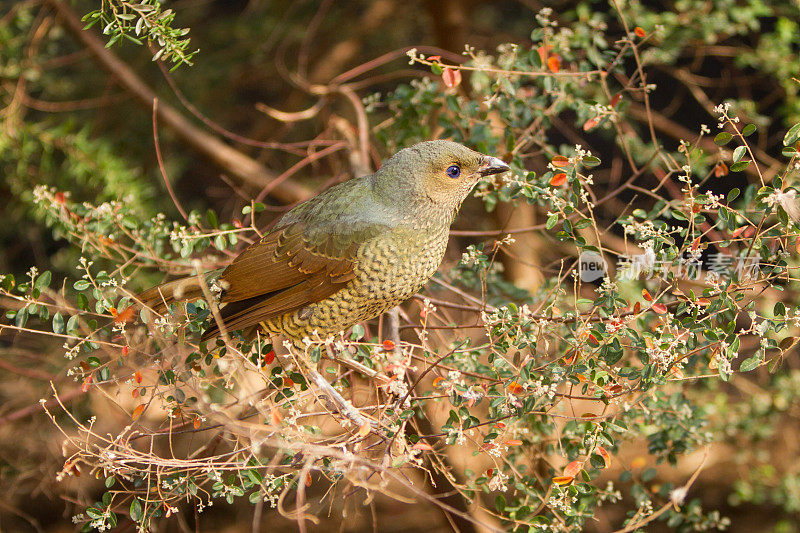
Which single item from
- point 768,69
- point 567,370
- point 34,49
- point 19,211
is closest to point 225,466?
point 567,370

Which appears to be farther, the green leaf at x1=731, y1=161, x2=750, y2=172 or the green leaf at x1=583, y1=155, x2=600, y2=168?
the green leaf at x1=583, y1=155, x2=600, y2=168

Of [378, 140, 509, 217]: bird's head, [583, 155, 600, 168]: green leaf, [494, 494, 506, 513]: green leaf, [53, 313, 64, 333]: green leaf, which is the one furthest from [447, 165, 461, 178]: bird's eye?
[53, 313, 64, 333]: green leaf

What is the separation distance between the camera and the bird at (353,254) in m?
2.11

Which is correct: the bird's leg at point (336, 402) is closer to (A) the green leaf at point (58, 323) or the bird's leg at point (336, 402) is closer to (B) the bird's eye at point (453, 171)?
(A) the green leaf at point (58, 323)

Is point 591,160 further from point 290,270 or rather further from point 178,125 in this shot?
point 178,125

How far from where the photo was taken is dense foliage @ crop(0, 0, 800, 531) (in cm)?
166

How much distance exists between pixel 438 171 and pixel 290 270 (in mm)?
582

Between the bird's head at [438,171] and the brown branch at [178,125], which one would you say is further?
the brown branch at [178,125]

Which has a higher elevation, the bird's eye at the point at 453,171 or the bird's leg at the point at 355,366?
the bird's eye at the point at 453,171

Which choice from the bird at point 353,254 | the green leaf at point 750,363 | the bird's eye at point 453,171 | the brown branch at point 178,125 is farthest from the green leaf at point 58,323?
the green leaf at point 750,363

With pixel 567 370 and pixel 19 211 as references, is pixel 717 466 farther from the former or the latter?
pixel 19 211

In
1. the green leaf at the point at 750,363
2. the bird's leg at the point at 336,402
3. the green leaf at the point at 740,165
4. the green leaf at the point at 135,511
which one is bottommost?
the green leaf at the point at 135,511

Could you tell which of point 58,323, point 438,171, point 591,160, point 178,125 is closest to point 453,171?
point 438,171

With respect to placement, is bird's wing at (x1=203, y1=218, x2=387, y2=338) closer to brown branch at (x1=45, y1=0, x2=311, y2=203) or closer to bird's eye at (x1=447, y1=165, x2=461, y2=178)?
bird's eye at (x1=447, y1=165, x2=461, y2=178)
